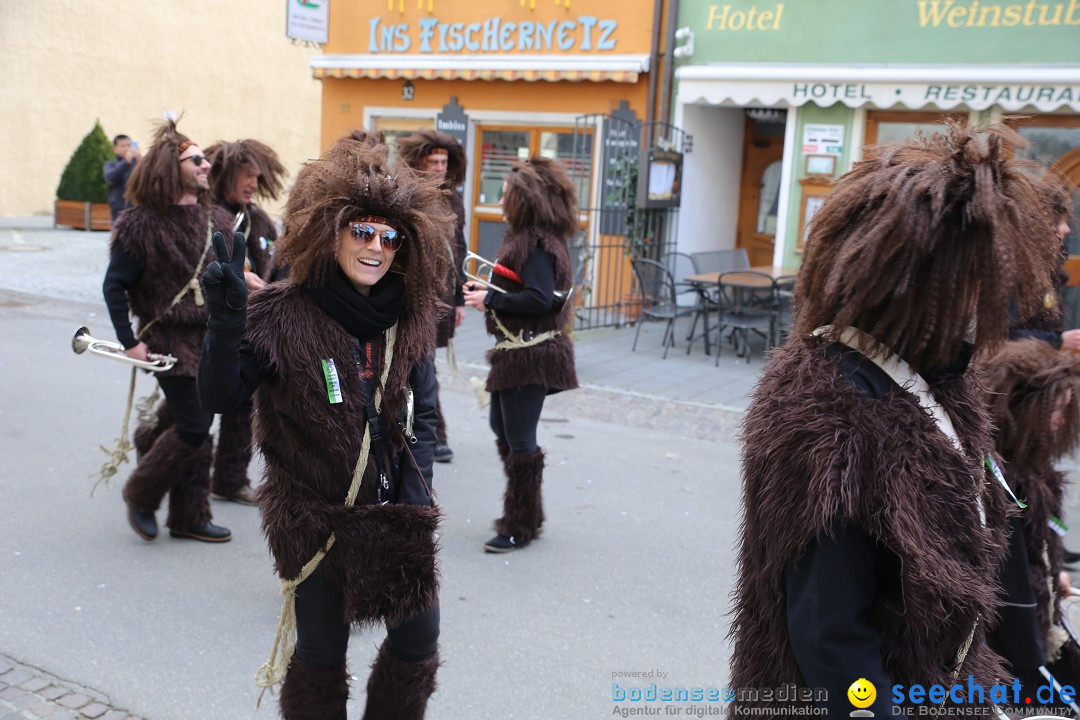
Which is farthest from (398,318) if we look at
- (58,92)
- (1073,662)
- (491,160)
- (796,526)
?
(58,92)

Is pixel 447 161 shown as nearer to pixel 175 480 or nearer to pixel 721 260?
pixel 175 480

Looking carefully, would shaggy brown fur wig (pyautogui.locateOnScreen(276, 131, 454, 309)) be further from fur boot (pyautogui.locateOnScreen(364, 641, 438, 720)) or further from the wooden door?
the wooden door

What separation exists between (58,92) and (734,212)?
16.1m

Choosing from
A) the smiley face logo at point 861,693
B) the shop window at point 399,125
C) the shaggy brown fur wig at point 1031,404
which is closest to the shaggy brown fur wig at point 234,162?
the shaggy brown fur wig at point 1031,404

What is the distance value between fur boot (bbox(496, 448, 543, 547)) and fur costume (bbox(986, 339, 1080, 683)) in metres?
2.49

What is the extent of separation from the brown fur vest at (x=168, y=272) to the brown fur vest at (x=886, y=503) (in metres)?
3.52

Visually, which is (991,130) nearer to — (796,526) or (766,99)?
(796,526)

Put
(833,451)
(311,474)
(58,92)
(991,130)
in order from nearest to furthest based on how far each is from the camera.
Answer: (833,451) → (991,130) → (311,474) → (58,92)

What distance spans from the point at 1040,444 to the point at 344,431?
1.99 m

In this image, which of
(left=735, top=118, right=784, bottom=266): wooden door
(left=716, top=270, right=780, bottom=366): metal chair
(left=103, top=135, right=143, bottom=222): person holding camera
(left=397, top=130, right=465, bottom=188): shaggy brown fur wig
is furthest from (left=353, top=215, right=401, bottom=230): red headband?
(left=103, top=135, right=143, bottom=222): person holding camera

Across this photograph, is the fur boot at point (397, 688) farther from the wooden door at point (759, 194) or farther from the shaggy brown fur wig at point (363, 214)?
the wooden door at point (759, 194)

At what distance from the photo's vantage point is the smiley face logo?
5.66 ft

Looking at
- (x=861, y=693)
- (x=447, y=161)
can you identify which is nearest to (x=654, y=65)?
(x=447, y=161)

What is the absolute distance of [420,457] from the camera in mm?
2988
